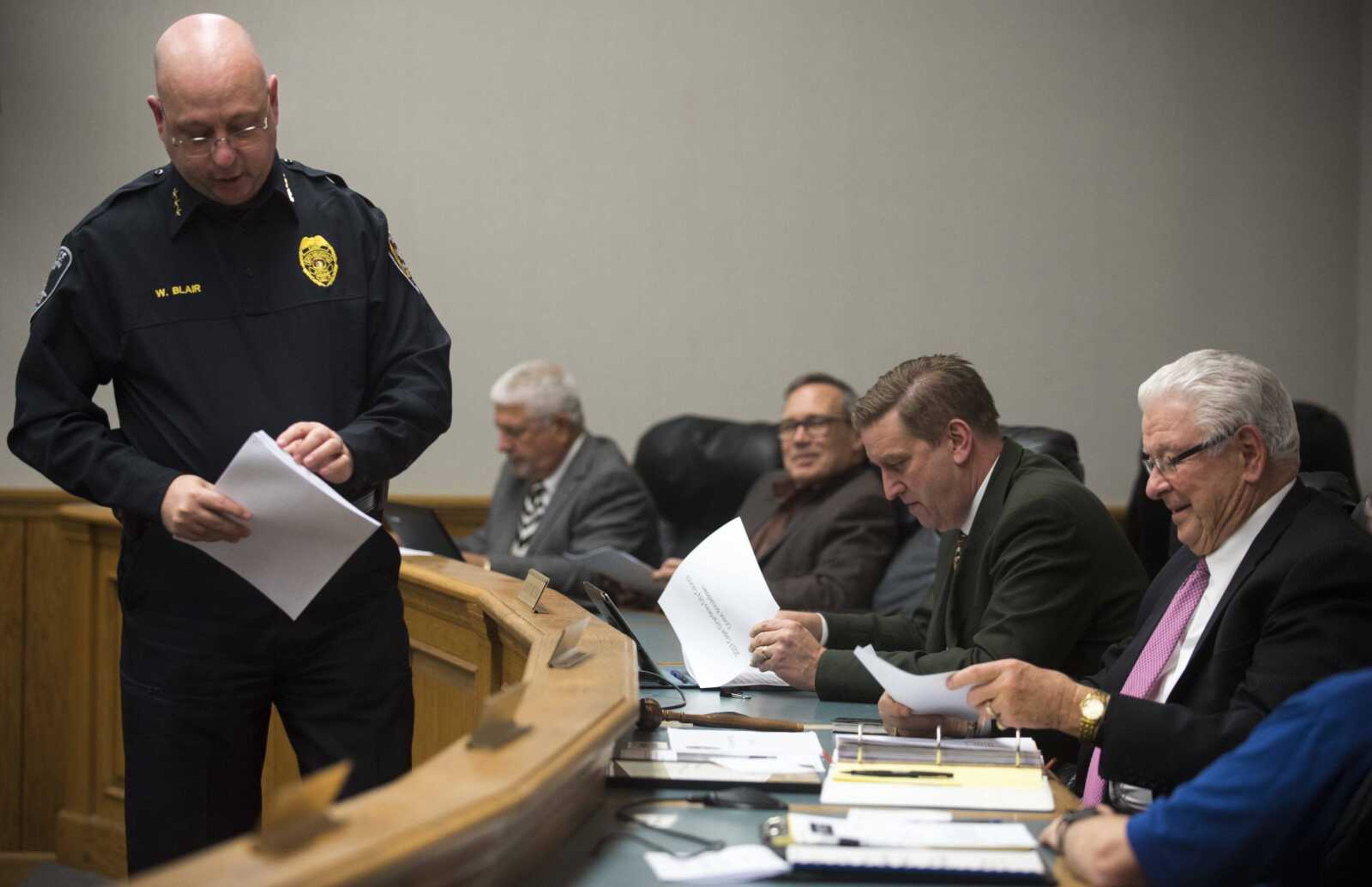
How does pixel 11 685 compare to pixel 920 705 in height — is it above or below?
below

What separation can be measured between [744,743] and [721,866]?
512 mm

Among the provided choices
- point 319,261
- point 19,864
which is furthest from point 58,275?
point 19,864

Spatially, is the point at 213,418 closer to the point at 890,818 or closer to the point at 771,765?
the point at 771,765

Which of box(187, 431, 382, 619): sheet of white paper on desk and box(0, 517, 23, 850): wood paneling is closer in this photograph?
box(187, 431, 382, 619): sheet of white paper on desk

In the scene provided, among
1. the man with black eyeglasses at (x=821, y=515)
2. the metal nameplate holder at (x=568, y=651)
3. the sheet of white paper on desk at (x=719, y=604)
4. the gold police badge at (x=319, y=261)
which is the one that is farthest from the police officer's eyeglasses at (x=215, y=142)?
the man with black eyeglasses at (x=821, y=515)

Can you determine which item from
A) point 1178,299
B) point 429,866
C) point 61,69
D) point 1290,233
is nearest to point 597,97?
point 61,69

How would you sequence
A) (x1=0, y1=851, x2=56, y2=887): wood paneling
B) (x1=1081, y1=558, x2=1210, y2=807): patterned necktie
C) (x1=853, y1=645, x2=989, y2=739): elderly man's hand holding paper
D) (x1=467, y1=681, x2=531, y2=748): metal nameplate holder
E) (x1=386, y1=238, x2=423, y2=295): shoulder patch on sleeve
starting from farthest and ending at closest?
1. (x1=0, y1=851, x2=56, y2=887): wood paneling
2. (x1=386, y1=238, x2=423, y2=295): shoulder patch on sleeve
3. (x1=1081, y1=558, x2=1210, y2=807): patterned necktie
4. (x1=853, y1=645, x2=989, y2=739): elderly man's hand holding paper
5. (x1=467, y1=681, x2=531, y2=748): metal nameplate holder

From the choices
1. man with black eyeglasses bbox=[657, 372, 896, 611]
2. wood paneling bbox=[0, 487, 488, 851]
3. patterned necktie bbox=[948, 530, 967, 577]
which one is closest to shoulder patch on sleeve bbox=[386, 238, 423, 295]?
patterned necktie bbox=[948, 530, 967, 577]

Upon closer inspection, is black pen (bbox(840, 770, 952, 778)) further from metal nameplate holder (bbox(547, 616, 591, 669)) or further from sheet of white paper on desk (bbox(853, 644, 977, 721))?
metal nameplate holder (bbox(547, 616, 591, 669))

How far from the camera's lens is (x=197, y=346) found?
198 centimetres

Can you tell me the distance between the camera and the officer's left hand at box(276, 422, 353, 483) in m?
1.89

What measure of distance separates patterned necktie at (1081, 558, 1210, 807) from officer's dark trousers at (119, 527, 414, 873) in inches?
38.6

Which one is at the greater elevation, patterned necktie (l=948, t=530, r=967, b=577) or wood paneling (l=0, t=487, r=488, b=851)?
patterned necktie (l=948, t=530, r=967, b=577)

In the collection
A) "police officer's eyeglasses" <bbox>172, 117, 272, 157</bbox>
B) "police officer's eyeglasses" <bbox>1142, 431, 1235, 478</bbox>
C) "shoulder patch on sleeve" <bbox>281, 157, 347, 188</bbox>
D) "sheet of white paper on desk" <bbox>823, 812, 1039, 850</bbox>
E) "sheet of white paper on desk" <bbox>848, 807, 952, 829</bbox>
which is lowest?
"sheet of white paper on desk" <bbox>848, 807, 952, 829</bbox>
